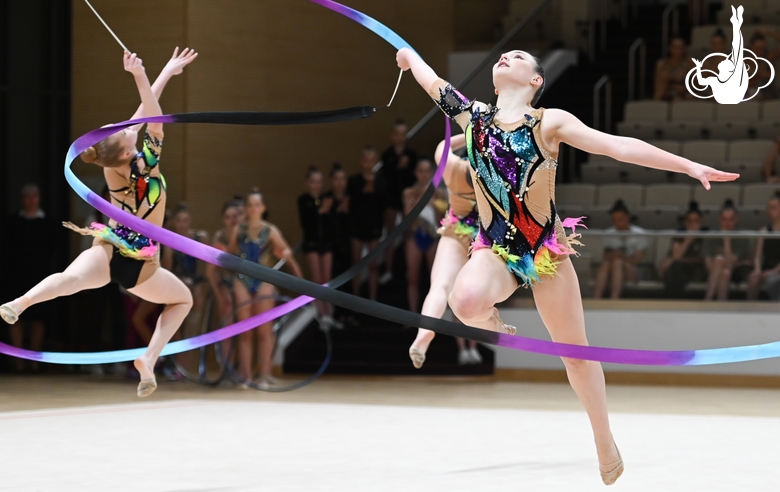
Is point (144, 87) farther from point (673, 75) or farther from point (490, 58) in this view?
point (673, 75)

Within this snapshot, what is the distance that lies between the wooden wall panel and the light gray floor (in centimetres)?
447

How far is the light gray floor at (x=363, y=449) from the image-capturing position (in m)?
5.59

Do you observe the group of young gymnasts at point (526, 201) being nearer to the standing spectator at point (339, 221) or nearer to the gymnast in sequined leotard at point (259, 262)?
the gymnast in sequined leotard at point (259, 262)

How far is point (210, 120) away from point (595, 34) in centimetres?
1154

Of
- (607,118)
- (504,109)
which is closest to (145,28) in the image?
(607,118)

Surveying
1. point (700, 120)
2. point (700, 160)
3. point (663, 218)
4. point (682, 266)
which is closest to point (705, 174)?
point (682, 266)

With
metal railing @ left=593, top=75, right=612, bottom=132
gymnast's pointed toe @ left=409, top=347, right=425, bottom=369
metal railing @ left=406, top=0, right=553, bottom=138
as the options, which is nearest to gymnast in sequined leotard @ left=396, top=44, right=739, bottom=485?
gymnast's pointed toe @ left=409, top=347, right=425, bottom=369

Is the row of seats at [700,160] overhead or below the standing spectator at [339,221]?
overhead

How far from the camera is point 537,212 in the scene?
16.0 ft

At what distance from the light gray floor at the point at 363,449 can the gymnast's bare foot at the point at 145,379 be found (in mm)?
403

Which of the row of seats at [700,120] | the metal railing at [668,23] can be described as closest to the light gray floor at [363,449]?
the row of seats at [700,120]

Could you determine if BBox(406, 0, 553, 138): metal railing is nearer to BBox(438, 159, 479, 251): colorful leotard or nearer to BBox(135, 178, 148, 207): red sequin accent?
BBox(438, 159, 479, 251): colorful leotard

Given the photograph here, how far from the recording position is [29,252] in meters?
12.4

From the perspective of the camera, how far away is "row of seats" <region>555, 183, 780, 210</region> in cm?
1249
